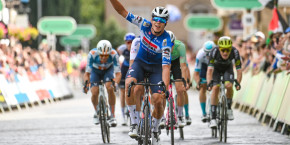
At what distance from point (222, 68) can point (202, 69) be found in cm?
147

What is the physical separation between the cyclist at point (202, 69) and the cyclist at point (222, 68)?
2.93 ft

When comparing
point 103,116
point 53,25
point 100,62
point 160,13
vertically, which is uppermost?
point 53,25

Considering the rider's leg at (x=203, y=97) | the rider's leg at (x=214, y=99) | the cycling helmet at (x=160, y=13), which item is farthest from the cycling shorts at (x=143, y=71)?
the rider's leg at (x=203, y=97)

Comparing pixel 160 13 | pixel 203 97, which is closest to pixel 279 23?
pixel 203 97

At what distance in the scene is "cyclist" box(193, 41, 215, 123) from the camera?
15547mm

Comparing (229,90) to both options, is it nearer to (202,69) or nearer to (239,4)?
(202,69)

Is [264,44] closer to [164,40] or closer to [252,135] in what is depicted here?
[252,135]

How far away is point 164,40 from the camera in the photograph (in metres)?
11.1

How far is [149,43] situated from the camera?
11.2 m

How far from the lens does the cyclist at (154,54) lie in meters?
11.0

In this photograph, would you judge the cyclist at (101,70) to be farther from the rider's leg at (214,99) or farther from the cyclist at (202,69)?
the rider's leg at (214,99)

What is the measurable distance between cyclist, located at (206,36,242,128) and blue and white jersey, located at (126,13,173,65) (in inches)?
109

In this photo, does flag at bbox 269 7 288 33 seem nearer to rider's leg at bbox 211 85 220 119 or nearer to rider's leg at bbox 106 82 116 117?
rider's leg at bbox 211 85 220 119

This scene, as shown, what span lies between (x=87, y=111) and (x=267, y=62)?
237 inches
